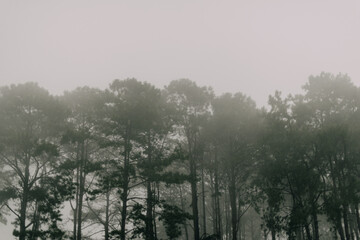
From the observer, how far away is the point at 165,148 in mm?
20797

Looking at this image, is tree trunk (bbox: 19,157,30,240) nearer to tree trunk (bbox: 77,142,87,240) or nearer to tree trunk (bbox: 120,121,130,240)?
tree trunk (bbox: 77,142,87,240)

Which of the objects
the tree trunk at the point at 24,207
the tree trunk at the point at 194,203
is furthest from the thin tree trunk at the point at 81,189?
the tree trunk at the point at 194,203

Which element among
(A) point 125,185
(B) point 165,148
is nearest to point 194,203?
(B) point 165,148

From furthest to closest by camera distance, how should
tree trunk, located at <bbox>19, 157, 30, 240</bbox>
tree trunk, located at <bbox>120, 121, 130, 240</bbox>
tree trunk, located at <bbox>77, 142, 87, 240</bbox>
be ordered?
tree trunk, located at <bbox>77, 142, 87, 240</bbox>, tree trunk, located at <bbox>120, 121, 130, 240</bbox>, tree trunk, located at <bbox>19, 157, 30, 240</bbox>

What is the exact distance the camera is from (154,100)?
824 inches

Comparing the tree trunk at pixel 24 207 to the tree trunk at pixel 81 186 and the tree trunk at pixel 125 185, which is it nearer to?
the tree trunk at pixel 81 186

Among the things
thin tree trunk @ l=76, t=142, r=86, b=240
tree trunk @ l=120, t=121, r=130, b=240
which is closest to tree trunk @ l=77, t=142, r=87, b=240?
thin tree trunk @ l=76, t=142, r=86, b=240

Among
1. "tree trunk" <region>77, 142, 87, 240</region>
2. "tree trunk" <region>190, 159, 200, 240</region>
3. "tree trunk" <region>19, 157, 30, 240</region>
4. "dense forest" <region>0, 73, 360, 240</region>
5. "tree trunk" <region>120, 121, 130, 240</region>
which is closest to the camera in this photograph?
"tree trunk" <region>19, 157, 30, 240</region>

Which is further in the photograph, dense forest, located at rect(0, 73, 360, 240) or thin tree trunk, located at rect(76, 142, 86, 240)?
thin tree trunk, located at rect(76, 142, 86, 240)

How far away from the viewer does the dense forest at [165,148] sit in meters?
18.0

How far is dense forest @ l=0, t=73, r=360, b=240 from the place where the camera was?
1803 cm

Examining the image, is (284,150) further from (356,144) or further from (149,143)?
(149,143)

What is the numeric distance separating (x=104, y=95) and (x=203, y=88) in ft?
25.8

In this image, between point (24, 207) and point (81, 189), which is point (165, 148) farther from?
point (24, 207)
